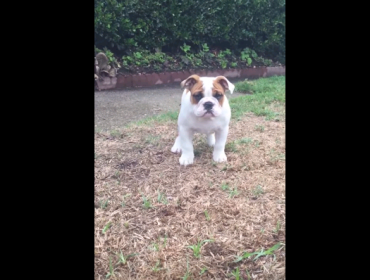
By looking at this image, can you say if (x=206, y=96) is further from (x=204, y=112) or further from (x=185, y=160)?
(x=185, y=160)

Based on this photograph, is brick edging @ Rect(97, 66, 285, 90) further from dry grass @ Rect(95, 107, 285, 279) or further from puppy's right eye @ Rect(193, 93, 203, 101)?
puppy's right eye @ Rect(193, 93, 203, 101)

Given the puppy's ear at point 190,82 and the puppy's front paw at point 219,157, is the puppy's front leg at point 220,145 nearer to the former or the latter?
the puppy's front paw at point 219,157

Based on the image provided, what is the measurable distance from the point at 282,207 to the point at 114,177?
2.75 ft

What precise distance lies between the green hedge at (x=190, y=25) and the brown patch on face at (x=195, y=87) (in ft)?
8.67

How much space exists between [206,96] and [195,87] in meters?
0.08

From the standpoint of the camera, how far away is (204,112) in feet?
6.62

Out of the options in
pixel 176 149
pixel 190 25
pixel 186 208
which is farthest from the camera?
pixel 190 25

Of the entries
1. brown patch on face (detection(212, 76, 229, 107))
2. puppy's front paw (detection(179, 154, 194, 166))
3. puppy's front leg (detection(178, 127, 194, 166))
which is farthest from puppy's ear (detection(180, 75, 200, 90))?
puppy's front paw (detection(179, 154, 194, 166))

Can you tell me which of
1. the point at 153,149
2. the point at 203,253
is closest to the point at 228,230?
the point at 203,253

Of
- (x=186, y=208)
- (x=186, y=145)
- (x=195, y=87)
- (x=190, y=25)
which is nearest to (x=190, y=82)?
(x=195, y=87)

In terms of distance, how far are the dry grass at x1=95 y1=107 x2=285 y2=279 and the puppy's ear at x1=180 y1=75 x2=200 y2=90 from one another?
0.43m

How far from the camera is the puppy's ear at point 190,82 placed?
2.09 m
